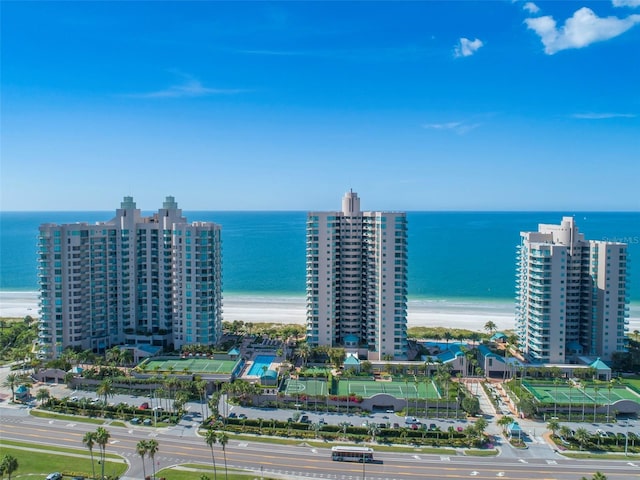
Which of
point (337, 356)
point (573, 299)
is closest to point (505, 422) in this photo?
point (337, 356)

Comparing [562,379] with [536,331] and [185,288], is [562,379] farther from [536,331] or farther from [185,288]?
[185,288]

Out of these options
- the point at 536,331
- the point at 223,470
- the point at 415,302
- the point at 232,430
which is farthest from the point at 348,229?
the point at 415,302

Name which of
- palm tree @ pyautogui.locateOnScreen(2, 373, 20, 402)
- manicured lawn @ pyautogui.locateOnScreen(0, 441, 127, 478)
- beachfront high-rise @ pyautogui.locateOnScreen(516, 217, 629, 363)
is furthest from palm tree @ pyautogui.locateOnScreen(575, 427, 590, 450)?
palm tree @ pyautogui.locateOnScreen(2, 373, 20, 402)

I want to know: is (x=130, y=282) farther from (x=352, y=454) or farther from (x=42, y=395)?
(x=352, y=454)

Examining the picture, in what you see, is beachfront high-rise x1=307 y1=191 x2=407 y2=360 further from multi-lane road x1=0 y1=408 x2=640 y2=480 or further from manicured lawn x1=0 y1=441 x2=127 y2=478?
manicured lawn x1=0 y1=441 x2=127 y2=478

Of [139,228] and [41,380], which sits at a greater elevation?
[139,228]

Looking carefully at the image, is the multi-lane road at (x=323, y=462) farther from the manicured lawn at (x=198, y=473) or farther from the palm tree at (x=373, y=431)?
the palm tree at (x=373, y=431)
